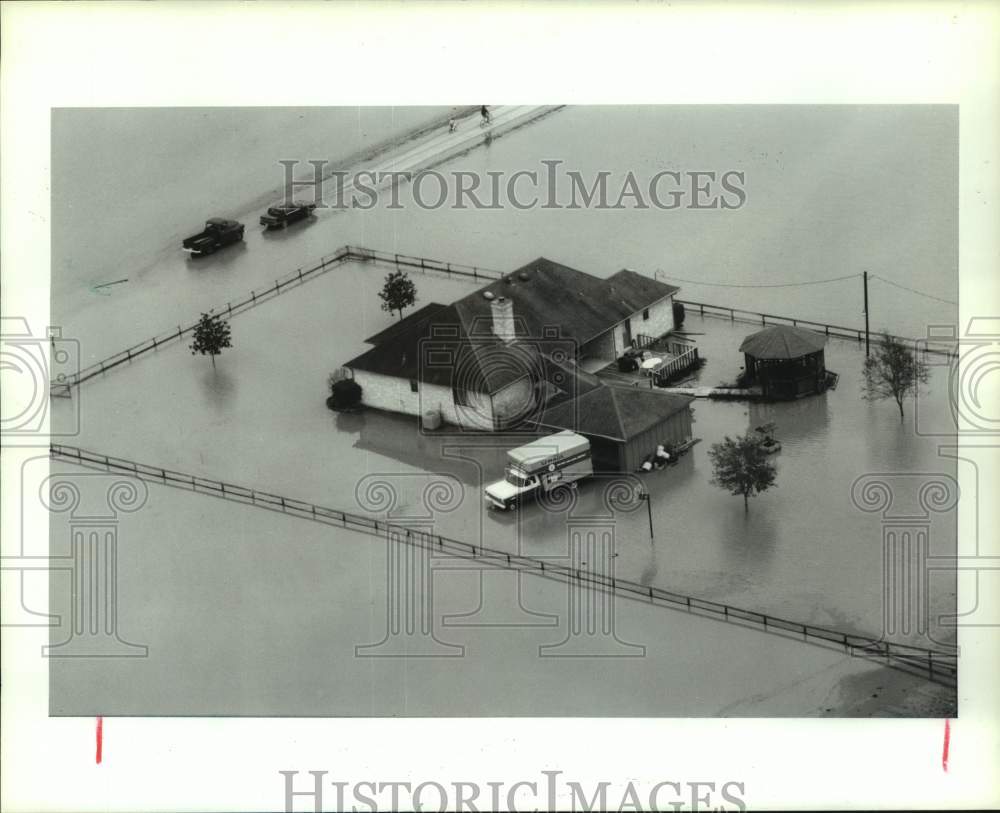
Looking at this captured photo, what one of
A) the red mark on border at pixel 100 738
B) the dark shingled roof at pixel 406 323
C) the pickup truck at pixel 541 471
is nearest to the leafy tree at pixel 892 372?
the pickup truck at pixel 541 471

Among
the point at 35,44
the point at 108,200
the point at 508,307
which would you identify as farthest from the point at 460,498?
the point at 35,44

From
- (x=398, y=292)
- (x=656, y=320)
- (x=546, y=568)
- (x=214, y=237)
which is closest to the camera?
(x=546, y=568)

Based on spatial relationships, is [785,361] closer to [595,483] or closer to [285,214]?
[595,483]

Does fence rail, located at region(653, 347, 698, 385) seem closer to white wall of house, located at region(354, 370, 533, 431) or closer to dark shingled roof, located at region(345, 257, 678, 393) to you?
dark shingled roof, located at region(345, 257, 678, 393)

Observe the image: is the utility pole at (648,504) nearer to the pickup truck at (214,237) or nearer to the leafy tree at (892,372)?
the leafy tree at (892,372)

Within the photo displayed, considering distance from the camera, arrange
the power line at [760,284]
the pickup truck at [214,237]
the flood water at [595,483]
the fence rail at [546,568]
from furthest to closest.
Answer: the pickup truck at [214,237]
the power line at [760,284]
the flood water at [595,483]
the fence rail at [546,568]

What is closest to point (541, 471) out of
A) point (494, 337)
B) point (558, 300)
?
point (494, 337)

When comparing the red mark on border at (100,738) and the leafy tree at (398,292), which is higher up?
the leafy tree at (398,292)

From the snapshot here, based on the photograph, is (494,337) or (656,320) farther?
(656,320)
